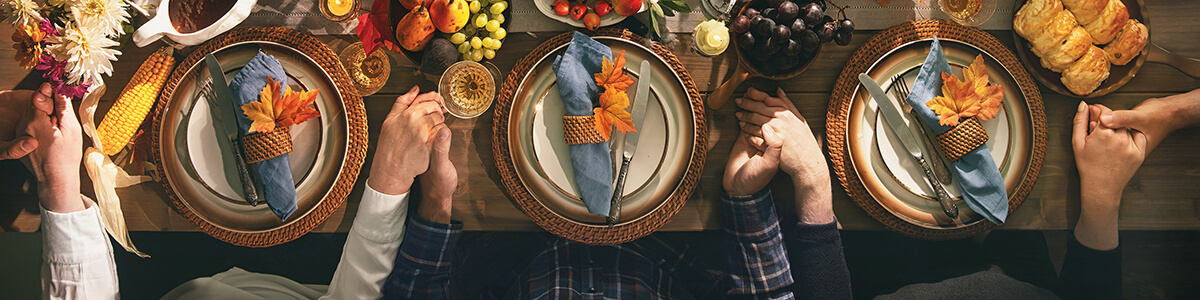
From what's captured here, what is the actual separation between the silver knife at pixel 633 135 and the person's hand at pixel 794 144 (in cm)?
21

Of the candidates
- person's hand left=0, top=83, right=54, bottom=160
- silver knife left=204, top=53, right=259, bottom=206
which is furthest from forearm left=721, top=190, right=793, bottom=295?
person's hand left=0, top=83, right=54, bottom=160

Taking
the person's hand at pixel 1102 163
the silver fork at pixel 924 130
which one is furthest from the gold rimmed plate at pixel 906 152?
the person's hand at pixel 1102 163

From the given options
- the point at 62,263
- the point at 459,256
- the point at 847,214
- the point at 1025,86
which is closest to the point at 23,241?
the point at 62,263

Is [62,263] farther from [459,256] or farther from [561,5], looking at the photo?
[561,5]

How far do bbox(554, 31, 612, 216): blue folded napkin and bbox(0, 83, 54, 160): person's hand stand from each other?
1.11 metres

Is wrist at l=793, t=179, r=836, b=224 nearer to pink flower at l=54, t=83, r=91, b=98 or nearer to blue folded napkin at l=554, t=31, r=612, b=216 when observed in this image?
blue folded napkin at l=554, t=31, r=612, b=216

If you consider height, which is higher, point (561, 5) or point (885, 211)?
point (561, 5)

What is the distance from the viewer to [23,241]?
40.9 inches

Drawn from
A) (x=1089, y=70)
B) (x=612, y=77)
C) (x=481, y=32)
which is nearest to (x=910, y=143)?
(x=1089, y=70)

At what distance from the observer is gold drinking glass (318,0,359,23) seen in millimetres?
917

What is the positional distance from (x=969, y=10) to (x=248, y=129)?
150cm

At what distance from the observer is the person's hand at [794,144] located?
0.92 metres

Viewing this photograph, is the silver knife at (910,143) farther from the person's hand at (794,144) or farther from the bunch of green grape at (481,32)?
the bunch of green grape at (481,32)

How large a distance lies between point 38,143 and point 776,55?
1572 millimetres
